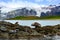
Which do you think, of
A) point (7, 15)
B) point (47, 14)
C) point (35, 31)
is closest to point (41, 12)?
point (47, 14)

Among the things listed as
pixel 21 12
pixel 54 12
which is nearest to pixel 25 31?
pixel 21 12

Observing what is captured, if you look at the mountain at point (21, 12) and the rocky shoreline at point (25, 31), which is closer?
the rocky shoreline at point (25, 31)

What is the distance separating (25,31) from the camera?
649 centimetres

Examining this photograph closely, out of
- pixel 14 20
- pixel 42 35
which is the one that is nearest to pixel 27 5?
pixel 14 20

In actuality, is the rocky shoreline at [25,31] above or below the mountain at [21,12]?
below

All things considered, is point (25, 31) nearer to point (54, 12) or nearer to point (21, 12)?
point (21, 12)

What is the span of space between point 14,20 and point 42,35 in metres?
0.93

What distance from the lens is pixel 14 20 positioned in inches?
256

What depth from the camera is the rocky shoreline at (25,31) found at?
21.1 ft

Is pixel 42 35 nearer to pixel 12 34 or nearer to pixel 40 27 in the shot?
pixel 40 27

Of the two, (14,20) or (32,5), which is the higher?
(32,5)

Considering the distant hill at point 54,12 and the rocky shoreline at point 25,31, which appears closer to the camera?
the rocky shoreline at point 25,31

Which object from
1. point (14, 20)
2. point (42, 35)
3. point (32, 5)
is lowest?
point (42, 35)

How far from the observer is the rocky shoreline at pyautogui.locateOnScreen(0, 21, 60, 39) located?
6.45 m
